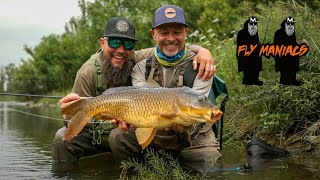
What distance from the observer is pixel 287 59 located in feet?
22.5

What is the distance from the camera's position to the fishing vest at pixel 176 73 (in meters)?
5.47

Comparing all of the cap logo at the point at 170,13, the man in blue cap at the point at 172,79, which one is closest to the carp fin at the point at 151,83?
the man in blue cap at the point at 172,79

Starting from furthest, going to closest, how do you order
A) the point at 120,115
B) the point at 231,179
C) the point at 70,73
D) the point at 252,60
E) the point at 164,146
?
the point at 70,73 < the point at 252,60 < the point at 164,146 < the point at 231,179 < the point at 120,115

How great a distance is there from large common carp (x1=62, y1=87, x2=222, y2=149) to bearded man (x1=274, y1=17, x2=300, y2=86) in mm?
2714

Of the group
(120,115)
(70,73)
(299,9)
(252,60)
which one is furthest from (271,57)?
(70,73)

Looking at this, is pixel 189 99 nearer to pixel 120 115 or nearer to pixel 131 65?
pixel 120 115

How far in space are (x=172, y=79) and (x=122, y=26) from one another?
91 cm

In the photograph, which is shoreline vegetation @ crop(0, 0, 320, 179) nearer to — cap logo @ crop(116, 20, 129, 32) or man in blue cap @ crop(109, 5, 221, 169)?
man in blue cap @ crop(109, 5, 221, 169)

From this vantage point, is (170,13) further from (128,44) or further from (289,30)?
(289,30)

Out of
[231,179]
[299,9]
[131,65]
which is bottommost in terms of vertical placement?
A: [231,179]

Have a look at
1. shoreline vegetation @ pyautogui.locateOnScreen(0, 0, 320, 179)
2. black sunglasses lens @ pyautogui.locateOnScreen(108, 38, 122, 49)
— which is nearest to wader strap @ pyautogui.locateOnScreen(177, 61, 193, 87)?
black sunglasses lens @ pyautogui.locateOnScreen(108, 38, 122, 49)

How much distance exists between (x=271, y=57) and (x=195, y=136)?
7.71ft

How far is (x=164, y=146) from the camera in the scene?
5590 mm

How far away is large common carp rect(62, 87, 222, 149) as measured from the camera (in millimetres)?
4227
